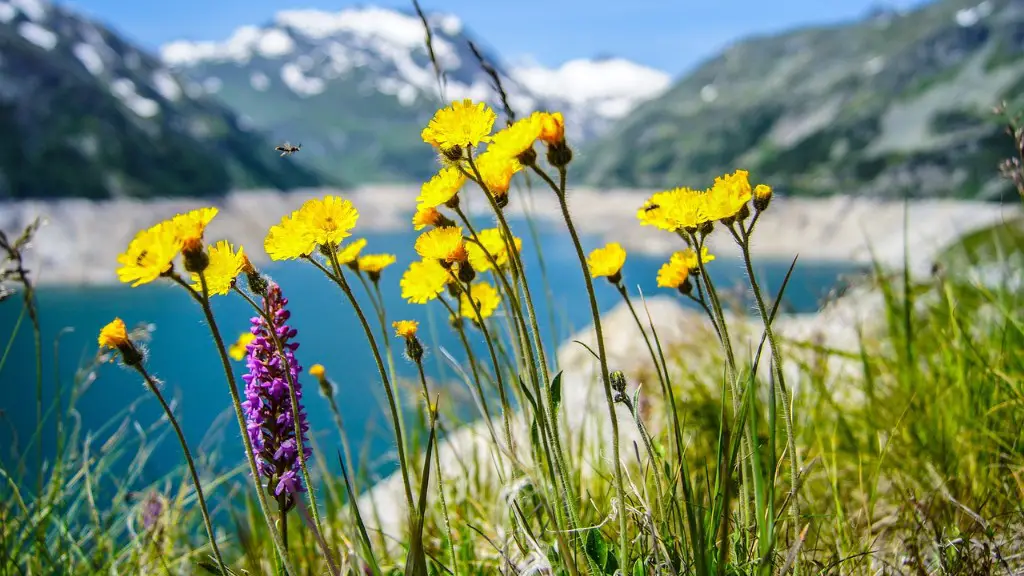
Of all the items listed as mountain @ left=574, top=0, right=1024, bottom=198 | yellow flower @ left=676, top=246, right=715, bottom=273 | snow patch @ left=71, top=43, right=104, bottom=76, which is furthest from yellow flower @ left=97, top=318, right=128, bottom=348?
snow patch @ left=71, top=43, right=104, bottom=76

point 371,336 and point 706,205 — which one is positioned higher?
point 706,205

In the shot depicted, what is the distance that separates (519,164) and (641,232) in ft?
382

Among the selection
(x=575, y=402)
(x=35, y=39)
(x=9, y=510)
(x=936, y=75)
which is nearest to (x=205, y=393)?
(x=575, y=402)

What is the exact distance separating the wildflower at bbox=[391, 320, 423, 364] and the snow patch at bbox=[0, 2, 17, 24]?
18921 centimetres

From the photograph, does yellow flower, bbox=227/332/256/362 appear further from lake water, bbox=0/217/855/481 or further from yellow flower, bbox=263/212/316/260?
lake water, bbox=0/217/855/481

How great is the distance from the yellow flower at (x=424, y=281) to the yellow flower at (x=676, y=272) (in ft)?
1.81

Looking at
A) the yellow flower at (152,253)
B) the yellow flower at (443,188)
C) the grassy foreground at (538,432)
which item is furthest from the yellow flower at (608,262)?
the yellow flower at (152,253)

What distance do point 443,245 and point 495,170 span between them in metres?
0.19

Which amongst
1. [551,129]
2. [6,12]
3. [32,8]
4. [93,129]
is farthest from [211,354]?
[32,8]

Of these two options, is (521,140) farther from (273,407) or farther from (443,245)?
(273,407)

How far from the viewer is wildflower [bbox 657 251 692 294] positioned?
64.4 inches

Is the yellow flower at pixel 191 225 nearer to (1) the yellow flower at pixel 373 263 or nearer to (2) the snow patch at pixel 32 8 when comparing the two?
(1) the yellow flower at pixel 373 263

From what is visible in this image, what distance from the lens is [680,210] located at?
1.34m

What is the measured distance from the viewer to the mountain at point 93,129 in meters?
95.8
